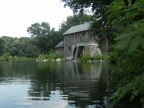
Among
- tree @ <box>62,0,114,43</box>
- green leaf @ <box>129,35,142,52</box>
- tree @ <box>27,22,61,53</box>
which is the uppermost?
tree @ <box>27,22,61,53</box>

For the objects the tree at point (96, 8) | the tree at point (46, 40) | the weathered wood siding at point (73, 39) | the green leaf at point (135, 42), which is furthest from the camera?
the tree at point (46, 40)

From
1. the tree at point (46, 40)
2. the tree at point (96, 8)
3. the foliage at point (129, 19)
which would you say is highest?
the tree at point (46, 40)

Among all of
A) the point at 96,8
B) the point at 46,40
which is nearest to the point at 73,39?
the point at 46,40

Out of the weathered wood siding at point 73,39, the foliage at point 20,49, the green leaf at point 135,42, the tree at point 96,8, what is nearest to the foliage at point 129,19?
the green leaf at point 135,42

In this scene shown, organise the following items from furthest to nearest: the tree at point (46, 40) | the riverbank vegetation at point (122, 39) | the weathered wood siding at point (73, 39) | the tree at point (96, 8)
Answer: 1. the tree at point (46, 40)
2. the weathered wood siding at point (73, 39)
3. the tree at point (96, 8)
4. the riverbank vegetation at point (122, 39)

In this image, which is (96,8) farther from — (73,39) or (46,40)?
(46,40)

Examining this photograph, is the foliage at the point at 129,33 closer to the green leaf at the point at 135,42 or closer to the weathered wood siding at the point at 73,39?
the green leaf at the point at 135,42

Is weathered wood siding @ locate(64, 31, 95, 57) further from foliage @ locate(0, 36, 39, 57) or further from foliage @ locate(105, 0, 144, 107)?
foliage @ locate(105, 0, 144, 107)

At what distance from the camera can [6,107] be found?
8.42 meters

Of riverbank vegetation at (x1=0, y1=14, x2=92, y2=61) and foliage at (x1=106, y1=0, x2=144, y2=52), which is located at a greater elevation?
riverbank vegetation at (x1=0, y1=14, x2=92, y2=61)

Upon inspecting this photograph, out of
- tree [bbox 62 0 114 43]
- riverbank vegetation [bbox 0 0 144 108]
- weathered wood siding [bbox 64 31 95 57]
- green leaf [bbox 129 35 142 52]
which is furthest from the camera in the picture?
weathered wood siding [bbox 64 31 95 57]

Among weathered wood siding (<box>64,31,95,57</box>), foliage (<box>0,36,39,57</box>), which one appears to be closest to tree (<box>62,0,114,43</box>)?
weathered wood siding (<box>64,31,95,57</box>)

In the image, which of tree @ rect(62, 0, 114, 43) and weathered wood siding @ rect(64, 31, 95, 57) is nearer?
tree @ rect(62, 0, 114, 43)

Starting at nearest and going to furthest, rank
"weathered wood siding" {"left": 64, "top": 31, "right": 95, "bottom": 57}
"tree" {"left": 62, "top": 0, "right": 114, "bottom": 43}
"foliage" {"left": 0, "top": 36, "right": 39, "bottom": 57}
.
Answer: "tree" {"left": 62, "top": 0, "right": 114, "bottom": 43}, "weathered wood siding" {"left": 64, "top": 31, "right": 95, "bottom": 57}, "foliage" {"left": 0, "top": 36, "right": 39, "bottom": 57}
